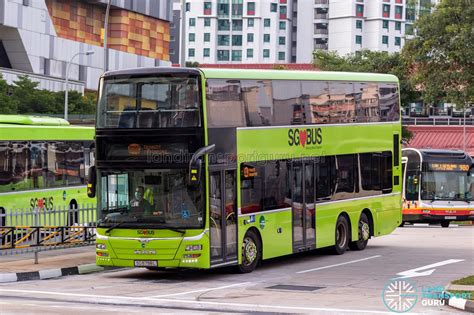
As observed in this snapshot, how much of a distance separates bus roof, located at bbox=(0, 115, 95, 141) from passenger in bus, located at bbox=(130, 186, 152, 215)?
8782 mm

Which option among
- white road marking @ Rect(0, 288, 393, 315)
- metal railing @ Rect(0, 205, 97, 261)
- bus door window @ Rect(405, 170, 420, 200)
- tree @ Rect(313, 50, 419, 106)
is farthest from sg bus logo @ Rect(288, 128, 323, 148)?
tree @ Rect(313, 50, 419, 106)

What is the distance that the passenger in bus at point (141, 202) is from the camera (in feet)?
68.8

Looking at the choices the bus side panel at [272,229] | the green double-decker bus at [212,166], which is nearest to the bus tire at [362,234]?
the green double-decker bus at [212,166]

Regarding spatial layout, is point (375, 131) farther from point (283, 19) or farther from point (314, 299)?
point (283, 19)

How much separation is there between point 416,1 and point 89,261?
23624 mm

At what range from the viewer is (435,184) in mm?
44188

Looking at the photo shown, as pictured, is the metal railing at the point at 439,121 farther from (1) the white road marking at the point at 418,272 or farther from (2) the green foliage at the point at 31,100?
(1) the white road marking at the point at 418,272

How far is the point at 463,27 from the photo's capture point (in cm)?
4159

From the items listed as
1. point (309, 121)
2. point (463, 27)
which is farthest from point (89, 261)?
point (463, 27)

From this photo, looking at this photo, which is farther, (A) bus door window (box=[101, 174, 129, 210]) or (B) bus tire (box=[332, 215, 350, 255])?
(B) bus tire (box=[332, 215, 350, 255])

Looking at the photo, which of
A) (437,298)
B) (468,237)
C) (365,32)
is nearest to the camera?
(437,298)

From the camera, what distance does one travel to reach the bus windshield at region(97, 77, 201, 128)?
2089cm

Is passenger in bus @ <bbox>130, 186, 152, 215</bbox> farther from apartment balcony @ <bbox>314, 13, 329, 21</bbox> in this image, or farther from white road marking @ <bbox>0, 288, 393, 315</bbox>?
apartment balcony @ <bbox>314, 13, 329, 21</bbox>

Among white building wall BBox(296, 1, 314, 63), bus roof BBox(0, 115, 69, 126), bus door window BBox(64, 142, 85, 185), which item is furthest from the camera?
white building wall BBox(296, 1, 314, 63)
